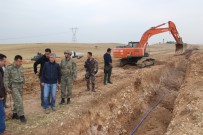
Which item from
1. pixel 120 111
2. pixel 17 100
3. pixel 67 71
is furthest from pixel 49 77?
pixel 120 111

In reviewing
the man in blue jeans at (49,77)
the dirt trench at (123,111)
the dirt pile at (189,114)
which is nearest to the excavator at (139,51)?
the dirt trench at (123,111)

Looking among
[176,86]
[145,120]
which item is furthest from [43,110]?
[176,86]

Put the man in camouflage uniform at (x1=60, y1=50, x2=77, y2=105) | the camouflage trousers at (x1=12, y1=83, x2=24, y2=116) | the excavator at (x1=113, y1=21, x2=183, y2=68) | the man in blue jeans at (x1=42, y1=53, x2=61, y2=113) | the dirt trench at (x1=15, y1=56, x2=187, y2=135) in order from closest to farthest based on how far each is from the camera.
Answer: the camouflage trousers at (x1=12, y1=83, x2=24, y2=116)
the dirt trench at (x1=15, y1=56, x2=187, y2=135)
the man in blue jeans at (x1=42, y1=53, x2=61, y2=113)
the man in camouflage uniform at (x1=60, y1=50, x2=77, y2=105)
the excavator at (x1=113, y1=21, x2=183, y2=68)

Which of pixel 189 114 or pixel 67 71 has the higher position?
pixel 67 71

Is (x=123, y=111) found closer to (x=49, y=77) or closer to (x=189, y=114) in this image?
(x=189, y=114)

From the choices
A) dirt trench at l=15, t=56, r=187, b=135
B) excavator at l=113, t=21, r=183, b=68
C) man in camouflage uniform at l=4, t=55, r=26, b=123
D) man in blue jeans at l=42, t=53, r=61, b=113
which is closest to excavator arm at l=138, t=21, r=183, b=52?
excavator at l=113, t=21, r=183, b=68

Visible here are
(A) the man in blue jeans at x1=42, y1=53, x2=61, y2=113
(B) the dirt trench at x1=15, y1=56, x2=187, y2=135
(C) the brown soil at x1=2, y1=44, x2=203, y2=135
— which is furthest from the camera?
(A) the man in blue jeans at x1=42, y1=53, x2=61, y2=113

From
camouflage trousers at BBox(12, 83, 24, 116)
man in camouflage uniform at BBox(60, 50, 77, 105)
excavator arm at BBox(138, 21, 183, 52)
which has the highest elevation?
excavator arm at BBox(138, 21, 183, 52)

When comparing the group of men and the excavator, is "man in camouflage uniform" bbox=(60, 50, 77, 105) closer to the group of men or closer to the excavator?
the group of men

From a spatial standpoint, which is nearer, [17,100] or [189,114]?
[17,100]

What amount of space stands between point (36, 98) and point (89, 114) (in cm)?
309

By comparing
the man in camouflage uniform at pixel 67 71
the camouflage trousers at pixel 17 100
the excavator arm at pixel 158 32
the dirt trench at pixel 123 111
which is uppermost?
the excavator arm at pixel 158 32

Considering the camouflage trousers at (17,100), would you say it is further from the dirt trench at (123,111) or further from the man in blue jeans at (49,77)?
the man in blue jeans at (49,77)

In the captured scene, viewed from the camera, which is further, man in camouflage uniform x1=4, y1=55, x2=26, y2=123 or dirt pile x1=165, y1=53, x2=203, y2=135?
dirt pile x1=165, y1=53, x2=203, y2=135
